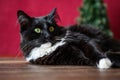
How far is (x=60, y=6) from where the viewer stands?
3.21 m

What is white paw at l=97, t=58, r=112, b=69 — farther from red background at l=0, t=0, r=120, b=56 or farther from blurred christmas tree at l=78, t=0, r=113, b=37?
red background at l=0, t=0, r=120, b=56

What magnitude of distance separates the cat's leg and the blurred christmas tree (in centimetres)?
116

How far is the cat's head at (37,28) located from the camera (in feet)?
5.16

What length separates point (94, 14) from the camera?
2861 mm

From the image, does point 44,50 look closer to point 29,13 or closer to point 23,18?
point 23,18

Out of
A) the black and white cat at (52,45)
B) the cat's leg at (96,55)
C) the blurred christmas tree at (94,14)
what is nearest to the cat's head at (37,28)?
the black and white cat at (52,45)

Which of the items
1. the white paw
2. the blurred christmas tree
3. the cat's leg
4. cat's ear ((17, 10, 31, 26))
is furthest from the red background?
the white paw

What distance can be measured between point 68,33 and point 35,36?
0.81 feet

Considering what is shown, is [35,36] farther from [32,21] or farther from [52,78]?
[52,78]

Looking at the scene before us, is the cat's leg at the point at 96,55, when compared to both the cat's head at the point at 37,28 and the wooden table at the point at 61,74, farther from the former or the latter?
the cat's head at the point at 37,28

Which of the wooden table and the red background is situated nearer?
the wooden table

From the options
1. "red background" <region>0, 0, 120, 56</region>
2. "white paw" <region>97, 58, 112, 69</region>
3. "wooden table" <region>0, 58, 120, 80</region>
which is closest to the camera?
"wooden table" <region>0, 58, 120, 80</region>

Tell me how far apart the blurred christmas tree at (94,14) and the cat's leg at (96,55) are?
1.16 meters

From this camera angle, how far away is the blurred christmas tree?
282cm
